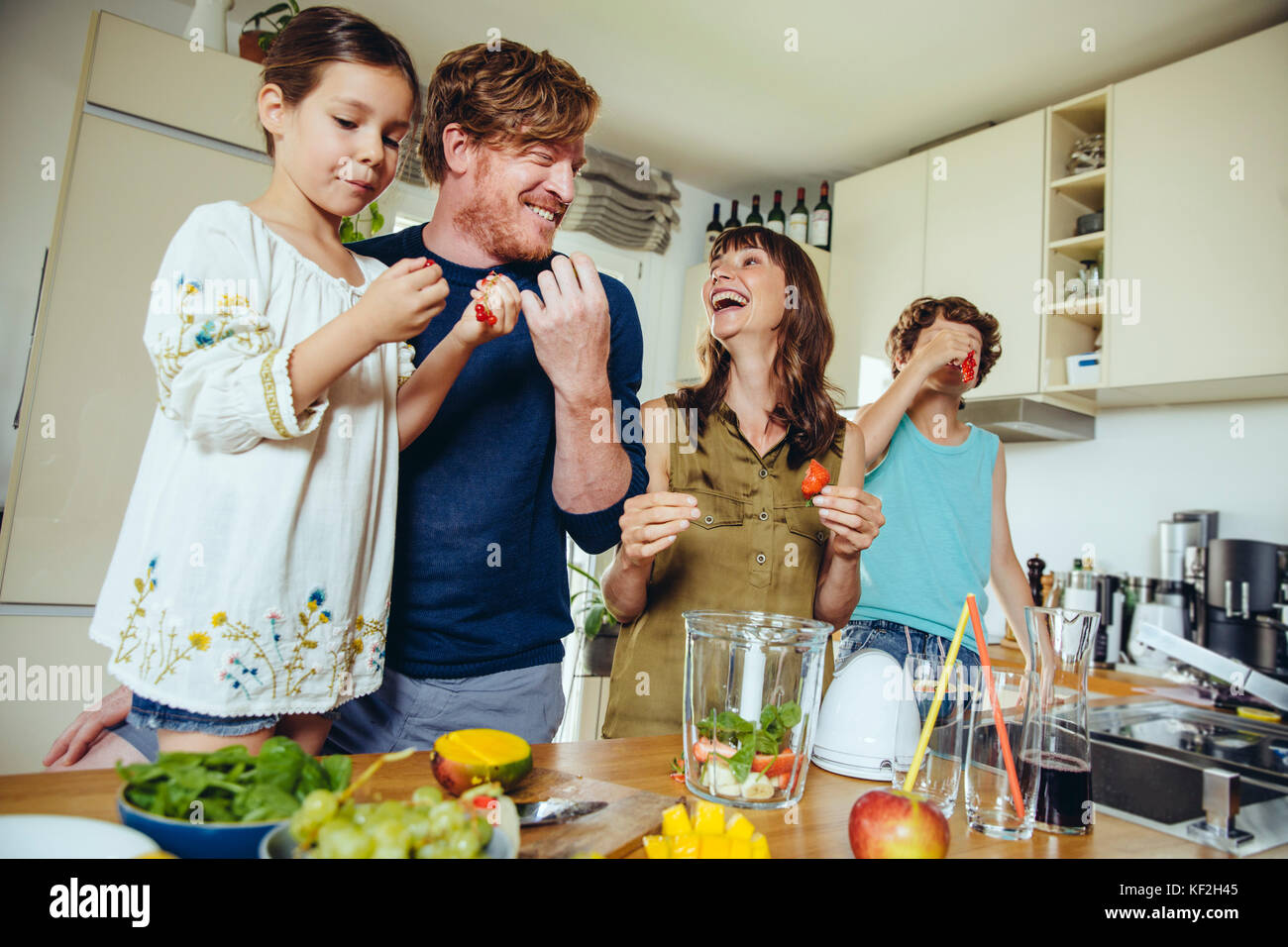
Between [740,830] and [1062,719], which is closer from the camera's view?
[740,830]

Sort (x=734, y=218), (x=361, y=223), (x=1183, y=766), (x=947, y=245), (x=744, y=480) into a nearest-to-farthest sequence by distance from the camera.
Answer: (x=1183, y=766)
(x=744, y=480)
(x=361, y=223)
(x=947, y=245)
(x=734, y=218)

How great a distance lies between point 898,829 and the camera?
608 millimetres

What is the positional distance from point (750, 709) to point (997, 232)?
247 cm

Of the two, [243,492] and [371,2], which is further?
[371,2]

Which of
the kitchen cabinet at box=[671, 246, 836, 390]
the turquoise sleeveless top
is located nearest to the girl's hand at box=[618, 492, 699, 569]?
the turquoise sleeveless top

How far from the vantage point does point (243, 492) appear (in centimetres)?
73

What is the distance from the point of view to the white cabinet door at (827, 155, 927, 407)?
117 inches

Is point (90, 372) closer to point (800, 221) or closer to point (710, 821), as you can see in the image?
point (710, 821)

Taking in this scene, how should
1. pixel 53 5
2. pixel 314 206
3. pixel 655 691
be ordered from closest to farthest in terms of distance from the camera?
pixel 314 206 < pixel 655 691 < pixel 53 5

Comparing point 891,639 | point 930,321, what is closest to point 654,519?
point 891,639

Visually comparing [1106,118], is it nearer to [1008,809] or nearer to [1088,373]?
[1088,373]

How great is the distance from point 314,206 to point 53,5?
7.09 feet
